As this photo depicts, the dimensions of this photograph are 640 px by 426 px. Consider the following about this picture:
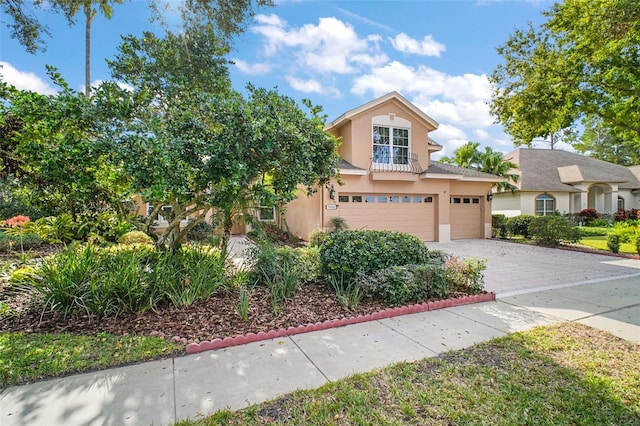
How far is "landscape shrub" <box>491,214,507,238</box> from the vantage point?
17.4m

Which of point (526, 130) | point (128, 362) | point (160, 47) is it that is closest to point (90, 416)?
point (128, 362)

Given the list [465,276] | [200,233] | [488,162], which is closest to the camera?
[465,276]

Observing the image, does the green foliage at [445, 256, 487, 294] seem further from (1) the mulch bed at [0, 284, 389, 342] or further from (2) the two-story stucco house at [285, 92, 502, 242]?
(2) the two-story stucco house at [285, 92, 502, 242]

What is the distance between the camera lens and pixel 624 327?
184 inches

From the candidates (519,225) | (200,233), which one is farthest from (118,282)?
(519,225)

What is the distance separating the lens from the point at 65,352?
3574mm

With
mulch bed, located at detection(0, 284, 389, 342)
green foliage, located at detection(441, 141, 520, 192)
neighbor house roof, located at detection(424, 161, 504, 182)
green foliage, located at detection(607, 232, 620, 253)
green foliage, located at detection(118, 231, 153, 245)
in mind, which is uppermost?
green foliage, located at detection(441, 141, 520, 192)

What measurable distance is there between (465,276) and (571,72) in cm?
1090

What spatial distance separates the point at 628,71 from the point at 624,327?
11063 mm

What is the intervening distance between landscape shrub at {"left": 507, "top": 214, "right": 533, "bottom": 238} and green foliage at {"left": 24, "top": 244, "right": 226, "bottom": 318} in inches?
664

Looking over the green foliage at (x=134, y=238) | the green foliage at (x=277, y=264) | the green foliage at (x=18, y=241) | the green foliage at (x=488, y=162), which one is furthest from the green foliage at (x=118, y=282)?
the green foliage at (x=488, y=162)

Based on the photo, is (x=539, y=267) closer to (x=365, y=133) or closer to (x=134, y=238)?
(x=365, y=133)

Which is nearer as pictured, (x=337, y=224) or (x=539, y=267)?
(x=539, y=267)

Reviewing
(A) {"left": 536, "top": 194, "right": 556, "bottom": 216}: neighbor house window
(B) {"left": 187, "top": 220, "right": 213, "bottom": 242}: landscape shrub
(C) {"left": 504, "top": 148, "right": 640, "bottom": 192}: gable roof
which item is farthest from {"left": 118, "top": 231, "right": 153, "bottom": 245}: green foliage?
(A) {"left": 536, "top": 194, "right": 556, "bottom": 216}: neighbor house window
